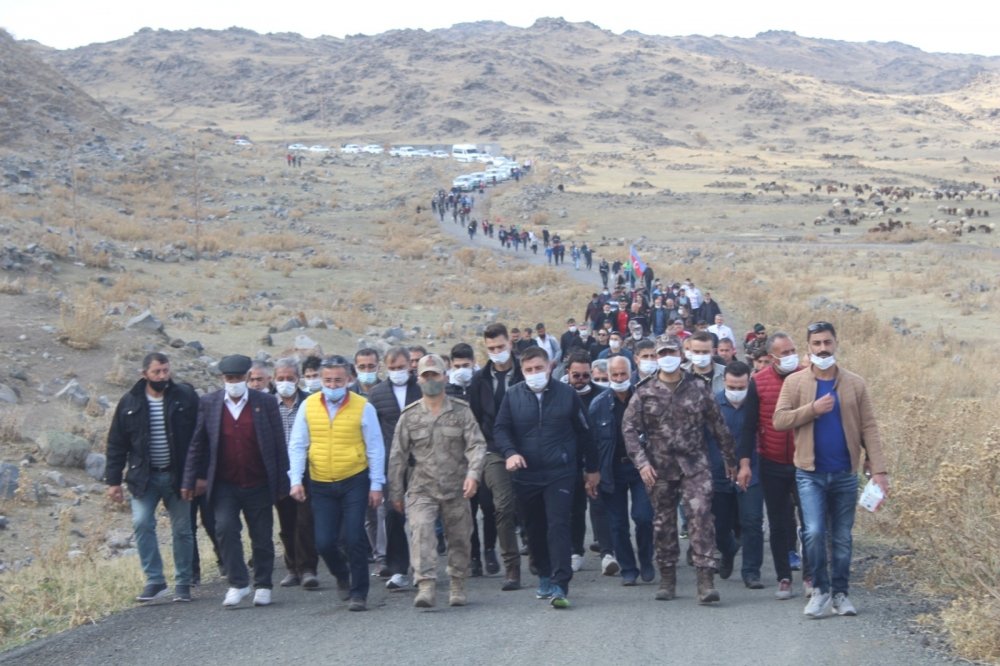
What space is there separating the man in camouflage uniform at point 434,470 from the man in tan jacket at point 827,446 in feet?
6.98

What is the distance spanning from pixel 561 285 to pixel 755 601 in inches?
1280

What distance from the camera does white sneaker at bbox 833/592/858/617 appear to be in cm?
732

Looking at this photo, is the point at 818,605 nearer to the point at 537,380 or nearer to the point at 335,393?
the point at 537,380

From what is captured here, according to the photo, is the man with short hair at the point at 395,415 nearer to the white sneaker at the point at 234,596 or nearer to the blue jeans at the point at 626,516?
the white sneaker at the point at 234,596

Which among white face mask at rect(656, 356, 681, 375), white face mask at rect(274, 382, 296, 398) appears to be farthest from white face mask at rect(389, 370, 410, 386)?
white face mask at rect(656, 356, 681, 375)

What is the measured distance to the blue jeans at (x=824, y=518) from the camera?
7289 millimetres

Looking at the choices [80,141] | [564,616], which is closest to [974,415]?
[564,616]

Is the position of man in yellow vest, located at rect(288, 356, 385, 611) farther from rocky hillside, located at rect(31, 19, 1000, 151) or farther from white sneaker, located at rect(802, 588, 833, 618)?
rocky hillside, located at rect(31, 19, 1000, 151)

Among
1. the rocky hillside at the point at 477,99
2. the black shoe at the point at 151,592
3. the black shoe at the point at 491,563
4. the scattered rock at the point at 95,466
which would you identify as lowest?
the scattered rock at the point at 95,466

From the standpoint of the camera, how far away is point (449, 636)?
7086mm

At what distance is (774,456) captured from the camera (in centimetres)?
808

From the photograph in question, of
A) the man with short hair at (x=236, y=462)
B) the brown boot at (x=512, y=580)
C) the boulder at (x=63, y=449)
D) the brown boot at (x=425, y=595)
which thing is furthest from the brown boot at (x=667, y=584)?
the boulder at (x=63, y=449)

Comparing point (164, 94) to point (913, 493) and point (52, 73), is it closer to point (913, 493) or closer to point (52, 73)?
point (52, 73)

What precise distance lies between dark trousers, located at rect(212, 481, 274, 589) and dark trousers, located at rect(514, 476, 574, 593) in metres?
1.82
